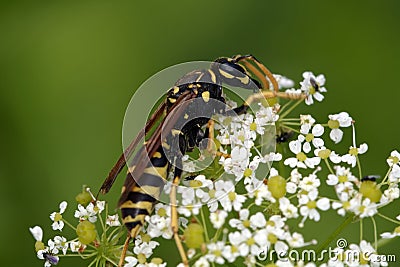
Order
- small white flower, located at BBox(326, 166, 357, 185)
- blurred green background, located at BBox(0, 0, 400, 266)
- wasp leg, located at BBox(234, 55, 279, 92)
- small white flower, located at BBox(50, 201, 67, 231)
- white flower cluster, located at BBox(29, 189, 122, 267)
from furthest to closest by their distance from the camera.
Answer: blurred green background, located at BBox(0, 0, 400, 266) → wasp leg, located at BBox(234, 55, 279, 92) → small white flower, located at BBox(50, 201, 67, 231) → white flower cluster, located at BBox(29, 189, 122, 267) → small white flower, located at BBox(326, 166, 357, 185)

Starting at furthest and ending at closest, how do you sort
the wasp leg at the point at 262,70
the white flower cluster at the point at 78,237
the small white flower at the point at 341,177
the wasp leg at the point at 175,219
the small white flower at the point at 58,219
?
the wasp leg at the point at 262,70
the small white flower at the point at 58,219
the white flower cluster at the point at 78,237
the small white flower at the point at 341,177
the wasp leg at the point at 175,219

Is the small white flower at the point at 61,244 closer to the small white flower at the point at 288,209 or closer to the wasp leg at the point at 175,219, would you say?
the wasp leg at the point at 175,219

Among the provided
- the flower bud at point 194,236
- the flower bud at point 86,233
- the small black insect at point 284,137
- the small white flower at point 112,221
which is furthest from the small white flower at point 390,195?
the flower bud at point 86,233

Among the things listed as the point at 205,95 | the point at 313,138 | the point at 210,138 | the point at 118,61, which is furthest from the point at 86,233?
the point at 118,61

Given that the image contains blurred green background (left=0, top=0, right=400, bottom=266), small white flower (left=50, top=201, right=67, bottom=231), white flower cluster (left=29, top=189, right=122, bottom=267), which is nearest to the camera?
white flower cluster (left=29, top=189, right=122, bottom=267)

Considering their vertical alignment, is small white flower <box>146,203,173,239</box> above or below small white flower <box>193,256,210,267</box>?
above

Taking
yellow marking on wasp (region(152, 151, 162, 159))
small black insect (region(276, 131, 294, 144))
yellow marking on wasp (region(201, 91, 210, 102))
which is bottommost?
small black insect (region(276, 131, 294, 144))

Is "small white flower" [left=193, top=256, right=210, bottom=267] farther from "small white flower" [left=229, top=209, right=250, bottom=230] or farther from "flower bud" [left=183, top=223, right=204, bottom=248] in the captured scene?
"small white flower" [left=229, top=209, right=250, bottom=230]

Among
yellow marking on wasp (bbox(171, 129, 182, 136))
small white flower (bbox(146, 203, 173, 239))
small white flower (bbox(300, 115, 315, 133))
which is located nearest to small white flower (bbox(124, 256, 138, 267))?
small white flower (bbox(146, 203, 173, 239))
